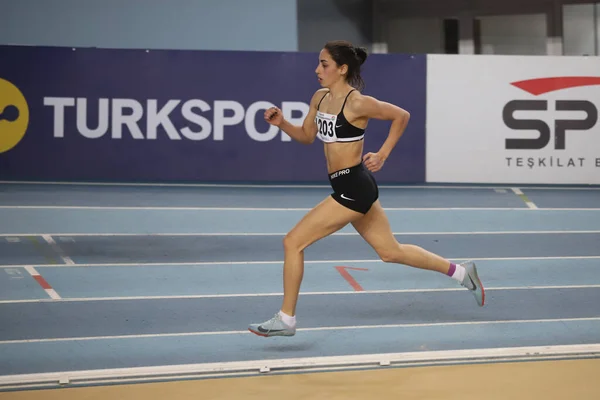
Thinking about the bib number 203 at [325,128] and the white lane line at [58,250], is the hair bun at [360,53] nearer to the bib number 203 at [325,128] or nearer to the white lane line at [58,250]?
the bib number 203 at [325,128]

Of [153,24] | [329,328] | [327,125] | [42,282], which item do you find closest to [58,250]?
[42,282]

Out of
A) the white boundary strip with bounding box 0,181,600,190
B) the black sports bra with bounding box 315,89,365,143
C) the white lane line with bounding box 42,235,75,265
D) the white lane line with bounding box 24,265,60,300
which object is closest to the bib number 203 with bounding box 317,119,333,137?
the black sports bra with bounding box 315,89,365,143

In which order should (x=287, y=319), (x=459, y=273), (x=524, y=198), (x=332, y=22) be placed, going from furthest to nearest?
(x=332, y=22) < (x=524, y=198) < (x=459, y=273) < (x=287, y=319)

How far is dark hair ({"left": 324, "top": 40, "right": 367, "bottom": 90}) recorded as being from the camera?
5738 millimetres

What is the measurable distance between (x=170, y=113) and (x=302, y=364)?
23.7 ft

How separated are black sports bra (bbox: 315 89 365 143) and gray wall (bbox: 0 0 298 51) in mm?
8835

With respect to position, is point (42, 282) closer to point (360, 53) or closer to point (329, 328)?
point (329, 328)

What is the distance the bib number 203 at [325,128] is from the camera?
5.74 metres

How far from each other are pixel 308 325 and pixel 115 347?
1.21 m

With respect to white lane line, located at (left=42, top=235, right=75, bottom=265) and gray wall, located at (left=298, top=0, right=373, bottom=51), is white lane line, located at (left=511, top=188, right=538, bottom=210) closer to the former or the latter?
gray wall, located at (left=298, top=0, right=373, bottom=51)

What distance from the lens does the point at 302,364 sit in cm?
519

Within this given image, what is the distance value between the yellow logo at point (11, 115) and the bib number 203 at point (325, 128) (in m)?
6.88

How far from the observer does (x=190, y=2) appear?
47.1ft

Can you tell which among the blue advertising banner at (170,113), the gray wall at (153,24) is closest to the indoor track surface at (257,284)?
the blue advertising banner at (170,113)
